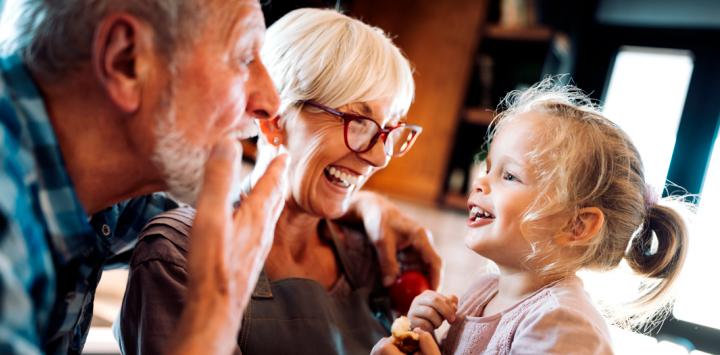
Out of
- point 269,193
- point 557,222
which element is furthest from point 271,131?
point 557,222

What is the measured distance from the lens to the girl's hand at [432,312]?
1.23 metres

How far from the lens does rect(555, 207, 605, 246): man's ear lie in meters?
1.22

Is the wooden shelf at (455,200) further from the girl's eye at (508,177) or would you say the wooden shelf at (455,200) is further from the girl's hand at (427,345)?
the girl's hand at (427,345)

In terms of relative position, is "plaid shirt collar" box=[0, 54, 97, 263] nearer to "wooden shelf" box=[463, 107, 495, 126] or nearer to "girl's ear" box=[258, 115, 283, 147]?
"girl's ear" box=[258, 115, 283, 147]

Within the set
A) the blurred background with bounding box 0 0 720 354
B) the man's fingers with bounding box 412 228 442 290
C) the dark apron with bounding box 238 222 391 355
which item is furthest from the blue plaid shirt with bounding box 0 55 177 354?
the blurred background with bounding box 0 0 720 354

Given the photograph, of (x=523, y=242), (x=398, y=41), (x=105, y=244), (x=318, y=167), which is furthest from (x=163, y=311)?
(x=398, y=41)

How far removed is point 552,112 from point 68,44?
3.28 ft

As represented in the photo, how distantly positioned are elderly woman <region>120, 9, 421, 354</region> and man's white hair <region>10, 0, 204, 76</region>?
435 millimetres

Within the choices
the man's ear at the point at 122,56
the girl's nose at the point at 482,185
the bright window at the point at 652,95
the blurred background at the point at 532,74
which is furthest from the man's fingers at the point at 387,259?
the bright window at the point at 652,95

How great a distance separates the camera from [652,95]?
280 cm

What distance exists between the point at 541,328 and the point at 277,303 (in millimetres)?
557

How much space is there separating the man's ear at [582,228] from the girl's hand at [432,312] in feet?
0.91

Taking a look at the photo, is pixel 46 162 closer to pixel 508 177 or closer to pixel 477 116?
pixel 508 177

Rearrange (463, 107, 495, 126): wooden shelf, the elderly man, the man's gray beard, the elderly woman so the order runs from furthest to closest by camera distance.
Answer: (463, 107, 495, 126): wooden shelf, the elderly woman, the man's gray beard, the elderly man
